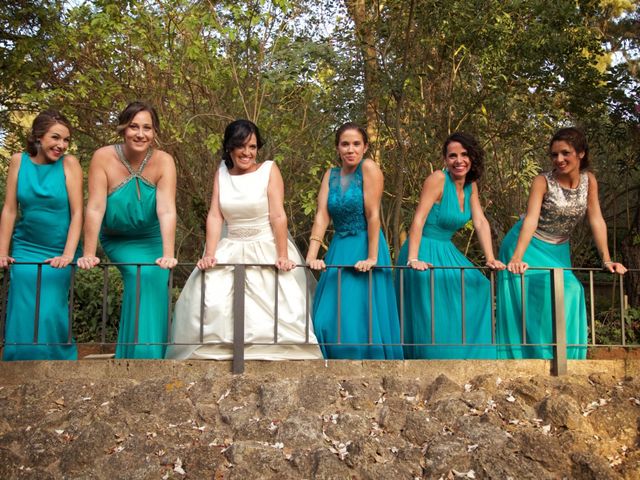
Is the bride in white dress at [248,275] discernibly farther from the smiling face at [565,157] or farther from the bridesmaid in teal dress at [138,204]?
the smiling face at [565,157]

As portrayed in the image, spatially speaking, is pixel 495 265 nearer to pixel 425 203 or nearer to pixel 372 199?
pixel 425 203

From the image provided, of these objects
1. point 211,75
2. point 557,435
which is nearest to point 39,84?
point 211,75

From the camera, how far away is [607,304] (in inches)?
377

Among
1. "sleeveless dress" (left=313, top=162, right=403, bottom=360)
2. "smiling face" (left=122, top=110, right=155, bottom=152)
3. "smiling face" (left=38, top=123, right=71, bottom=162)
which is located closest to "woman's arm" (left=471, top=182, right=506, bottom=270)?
"sleeveless dress" (left=313, top=162, right=403, bottom=360)

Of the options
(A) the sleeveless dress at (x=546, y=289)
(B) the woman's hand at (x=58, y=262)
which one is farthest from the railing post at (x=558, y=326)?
(B) the woman's hand at (x=58, y=262)

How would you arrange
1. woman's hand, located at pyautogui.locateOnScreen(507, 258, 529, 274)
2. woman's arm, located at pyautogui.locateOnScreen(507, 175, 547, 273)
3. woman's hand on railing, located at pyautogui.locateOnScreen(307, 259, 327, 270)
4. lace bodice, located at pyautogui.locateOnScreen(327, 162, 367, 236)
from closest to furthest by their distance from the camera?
woman's hand on railing, located at pyautogui.locateOnScreen(307, 259, 327, 270)
woman's hand, located at pyautogui.locateOnScreen(507, 258, 529, 274)
woman's arm, located at pyautogui.locateOnScreen(507, 175, 547, 273)
lace bodice, located at pyautogui.locateOnScreen(327, 162, 367, 236)

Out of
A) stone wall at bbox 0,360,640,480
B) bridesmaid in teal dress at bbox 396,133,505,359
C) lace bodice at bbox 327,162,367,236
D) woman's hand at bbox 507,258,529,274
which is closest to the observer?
stone wall at bbox 0,360,640,480

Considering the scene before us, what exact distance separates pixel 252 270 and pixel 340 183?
91 cm

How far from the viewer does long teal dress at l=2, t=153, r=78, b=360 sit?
5.07 m

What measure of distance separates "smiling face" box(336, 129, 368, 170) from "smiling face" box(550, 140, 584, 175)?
1367 millimetres

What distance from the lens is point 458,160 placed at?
18.1 ft

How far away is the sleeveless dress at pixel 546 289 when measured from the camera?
5.48m

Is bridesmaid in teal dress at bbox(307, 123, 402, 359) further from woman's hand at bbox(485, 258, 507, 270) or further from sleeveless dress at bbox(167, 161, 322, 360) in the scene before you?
woman's hand at bbox(485, 258, 507, 270)

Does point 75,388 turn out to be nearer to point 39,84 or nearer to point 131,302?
point 131,302
